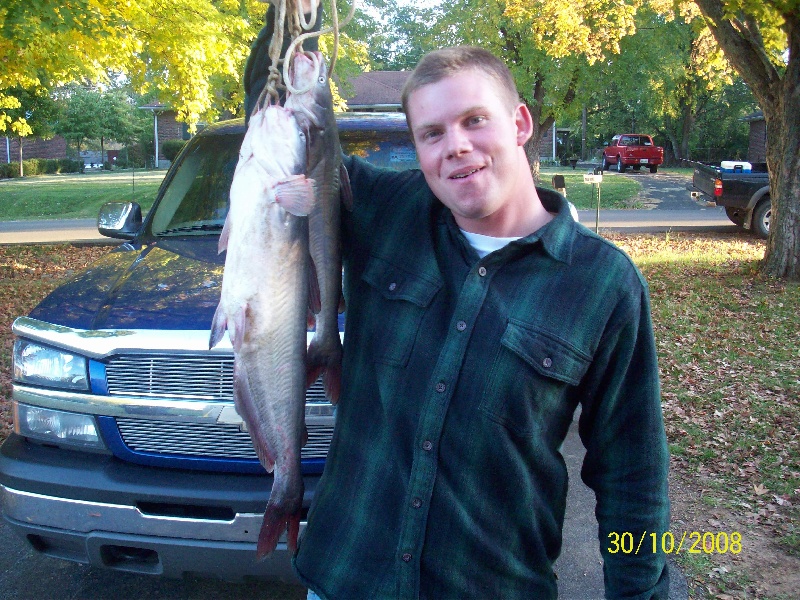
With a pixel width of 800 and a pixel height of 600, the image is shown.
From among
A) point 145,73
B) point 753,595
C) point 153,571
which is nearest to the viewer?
point 153,571

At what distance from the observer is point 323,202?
2008mm

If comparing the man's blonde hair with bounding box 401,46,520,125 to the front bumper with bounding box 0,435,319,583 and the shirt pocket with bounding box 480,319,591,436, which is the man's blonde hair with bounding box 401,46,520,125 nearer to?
the shirt pocket with bounding box 480,319,591,436

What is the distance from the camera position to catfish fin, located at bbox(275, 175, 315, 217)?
6.32 feet

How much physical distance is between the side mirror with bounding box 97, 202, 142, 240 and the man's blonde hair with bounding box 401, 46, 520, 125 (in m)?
3.07

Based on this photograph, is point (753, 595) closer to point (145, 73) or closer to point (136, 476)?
point (136, 476)

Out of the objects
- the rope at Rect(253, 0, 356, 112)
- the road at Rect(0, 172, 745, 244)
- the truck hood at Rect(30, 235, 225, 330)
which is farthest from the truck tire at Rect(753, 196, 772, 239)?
the rope at Rect(253, 0, 356, 112)

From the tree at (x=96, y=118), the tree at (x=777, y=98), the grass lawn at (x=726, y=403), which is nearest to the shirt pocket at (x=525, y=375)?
the grass lawn at (x=726, y=403)

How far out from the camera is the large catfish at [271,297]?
193cm

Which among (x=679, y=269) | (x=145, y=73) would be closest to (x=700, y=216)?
(x=679, y=269)

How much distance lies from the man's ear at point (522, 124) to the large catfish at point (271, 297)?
559 mm

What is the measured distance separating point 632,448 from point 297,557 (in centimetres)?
92

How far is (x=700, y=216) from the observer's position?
2109 centimetres

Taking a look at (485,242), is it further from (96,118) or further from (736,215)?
(96,118)

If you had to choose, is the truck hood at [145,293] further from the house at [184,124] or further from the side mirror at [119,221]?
the house at [184,124]
